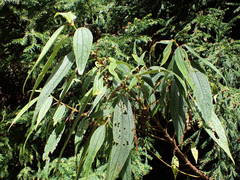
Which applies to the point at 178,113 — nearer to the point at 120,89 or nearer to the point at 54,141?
the point at 120,89

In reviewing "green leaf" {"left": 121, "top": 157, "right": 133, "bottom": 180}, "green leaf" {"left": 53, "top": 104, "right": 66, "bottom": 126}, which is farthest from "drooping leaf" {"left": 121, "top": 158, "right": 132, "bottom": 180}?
"green leaf" {"left": 53, "top": 104, "right": 66, "bottom": 126}

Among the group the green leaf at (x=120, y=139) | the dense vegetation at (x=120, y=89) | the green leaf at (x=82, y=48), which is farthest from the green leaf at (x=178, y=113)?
the green leaf at (x=82, y=48)

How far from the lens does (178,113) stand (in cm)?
58

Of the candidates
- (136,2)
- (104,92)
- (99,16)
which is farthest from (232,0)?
(104,92)

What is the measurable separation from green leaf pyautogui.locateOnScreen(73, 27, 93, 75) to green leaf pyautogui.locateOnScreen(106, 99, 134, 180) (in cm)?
13

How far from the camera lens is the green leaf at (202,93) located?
0.49 m

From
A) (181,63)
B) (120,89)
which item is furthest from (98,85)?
(181,63)

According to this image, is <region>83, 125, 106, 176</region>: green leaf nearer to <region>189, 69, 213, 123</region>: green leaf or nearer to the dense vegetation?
the dense vegetation

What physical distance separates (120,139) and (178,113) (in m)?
0.15

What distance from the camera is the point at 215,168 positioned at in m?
1.53

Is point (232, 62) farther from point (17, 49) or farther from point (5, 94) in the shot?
point (5, 94)

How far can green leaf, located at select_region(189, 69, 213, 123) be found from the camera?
493mm

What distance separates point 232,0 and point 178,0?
1.69 ft

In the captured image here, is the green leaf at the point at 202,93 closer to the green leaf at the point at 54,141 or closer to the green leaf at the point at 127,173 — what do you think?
the green leaf at the point at 127,173
